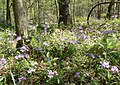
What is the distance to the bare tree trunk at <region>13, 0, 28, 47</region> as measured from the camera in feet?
15.1

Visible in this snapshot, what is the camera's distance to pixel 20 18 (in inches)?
184

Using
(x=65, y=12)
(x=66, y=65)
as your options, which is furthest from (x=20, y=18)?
(x=65, y=12)

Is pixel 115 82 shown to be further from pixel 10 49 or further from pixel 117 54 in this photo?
pixel 10 49

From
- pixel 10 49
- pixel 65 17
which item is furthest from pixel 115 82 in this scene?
pixel 65 17

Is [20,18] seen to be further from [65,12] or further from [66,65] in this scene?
[65,12]

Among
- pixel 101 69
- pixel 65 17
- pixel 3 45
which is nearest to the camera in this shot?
pixel 101 69

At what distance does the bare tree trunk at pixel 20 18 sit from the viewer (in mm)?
4595

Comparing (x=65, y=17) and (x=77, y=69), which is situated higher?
(x=65, y=17)

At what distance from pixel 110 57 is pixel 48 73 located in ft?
3.12

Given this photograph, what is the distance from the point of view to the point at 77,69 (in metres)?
3.46

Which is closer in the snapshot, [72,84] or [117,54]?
[72,84]

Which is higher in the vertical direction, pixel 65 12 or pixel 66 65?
pixel 65 12

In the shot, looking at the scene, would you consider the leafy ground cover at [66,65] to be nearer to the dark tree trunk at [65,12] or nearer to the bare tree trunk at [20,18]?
the bare tree trunk at [20,18]

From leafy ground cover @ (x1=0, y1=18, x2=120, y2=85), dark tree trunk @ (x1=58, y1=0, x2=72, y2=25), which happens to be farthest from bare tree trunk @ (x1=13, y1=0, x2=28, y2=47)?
dark tree trunk @ (x1=58, y1=0, x2=72, y2=25)
